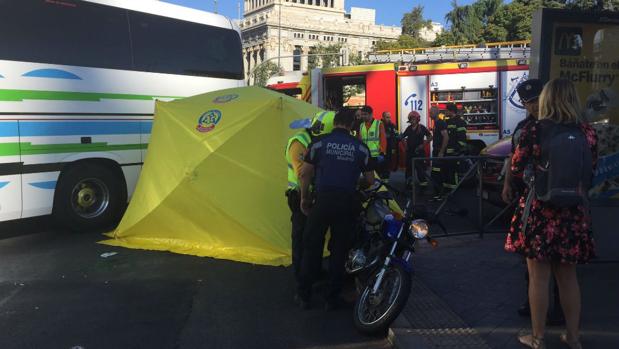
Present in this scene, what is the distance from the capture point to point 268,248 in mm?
6402

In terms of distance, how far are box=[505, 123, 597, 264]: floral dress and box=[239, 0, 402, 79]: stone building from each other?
92232 mm

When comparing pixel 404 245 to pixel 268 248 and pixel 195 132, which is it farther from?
pixel 195 132

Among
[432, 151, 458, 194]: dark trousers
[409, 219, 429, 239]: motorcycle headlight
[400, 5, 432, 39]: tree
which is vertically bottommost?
[432, 151, 458, 194]: dark trousers

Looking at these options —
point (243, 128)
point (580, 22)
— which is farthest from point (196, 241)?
point (580, 22)

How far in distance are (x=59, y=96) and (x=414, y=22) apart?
86326 millimetres

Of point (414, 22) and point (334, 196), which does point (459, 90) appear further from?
point (414, 22)

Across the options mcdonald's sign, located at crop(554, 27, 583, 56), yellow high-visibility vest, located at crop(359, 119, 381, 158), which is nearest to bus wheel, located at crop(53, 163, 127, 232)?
yellow high-visibility vest, located at crop(359, 119, 381, 158)

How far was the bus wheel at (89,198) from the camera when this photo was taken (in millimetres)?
7691

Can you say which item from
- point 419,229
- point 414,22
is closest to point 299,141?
point 419,229

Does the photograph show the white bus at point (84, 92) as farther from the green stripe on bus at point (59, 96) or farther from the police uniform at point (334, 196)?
the police uniform at point (334, 196)

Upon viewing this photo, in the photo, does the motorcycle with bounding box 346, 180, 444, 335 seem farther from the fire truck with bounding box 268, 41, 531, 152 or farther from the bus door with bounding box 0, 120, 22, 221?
the fire truck with bounding box 268, 41, 531, 152

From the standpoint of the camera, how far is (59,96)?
24.5ft

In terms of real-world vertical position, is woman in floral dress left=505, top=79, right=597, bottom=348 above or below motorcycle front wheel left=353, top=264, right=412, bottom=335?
above

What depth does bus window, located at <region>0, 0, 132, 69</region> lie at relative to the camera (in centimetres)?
→ 702
